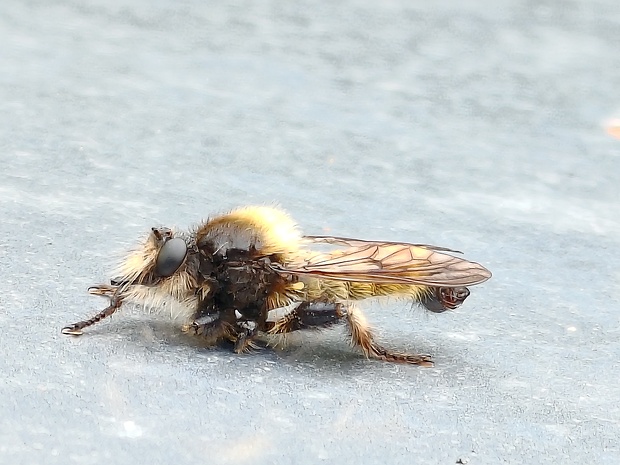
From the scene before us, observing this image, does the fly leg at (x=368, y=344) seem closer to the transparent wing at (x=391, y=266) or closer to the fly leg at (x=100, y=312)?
the transparent wing at (x=391, y=266)

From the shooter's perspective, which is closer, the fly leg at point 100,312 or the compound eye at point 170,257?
the fly leg at point 100,312

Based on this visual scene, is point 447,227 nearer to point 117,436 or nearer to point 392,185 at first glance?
point 392,185

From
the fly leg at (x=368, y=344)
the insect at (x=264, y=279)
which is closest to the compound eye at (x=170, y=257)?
the insect at (x=264, y=279)

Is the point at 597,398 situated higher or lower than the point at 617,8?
lower

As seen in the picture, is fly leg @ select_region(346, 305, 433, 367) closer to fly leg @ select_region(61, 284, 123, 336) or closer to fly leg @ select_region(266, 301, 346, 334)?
fly leg @ select_region(266, 301, 346, 334)

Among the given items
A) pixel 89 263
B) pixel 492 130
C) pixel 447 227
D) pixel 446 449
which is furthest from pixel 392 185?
pixel 446 449

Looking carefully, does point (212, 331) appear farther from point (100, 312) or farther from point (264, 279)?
point (100, 312)

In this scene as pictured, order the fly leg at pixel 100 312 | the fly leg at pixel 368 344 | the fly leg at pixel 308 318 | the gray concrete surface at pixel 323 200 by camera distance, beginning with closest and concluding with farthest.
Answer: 1. the gray concrete surface at pixel 323 200
2. the fly leg at pixel 100 312
3. the fly leg at pixel 368 344
4. the fly leg at pixel 308 318
